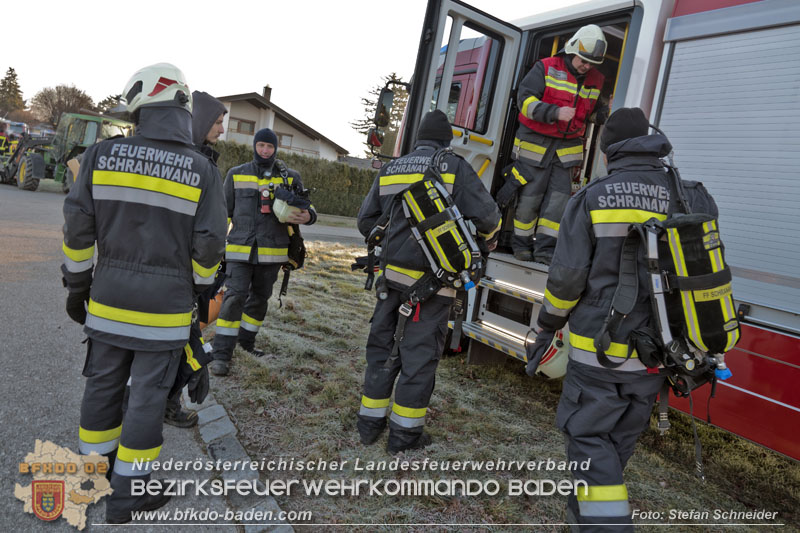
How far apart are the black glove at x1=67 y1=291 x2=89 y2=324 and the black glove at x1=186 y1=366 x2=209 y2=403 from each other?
0.57 meters

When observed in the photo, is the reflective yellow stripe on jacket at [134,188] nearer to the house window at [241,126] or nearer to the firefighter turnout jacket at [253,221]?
the firefighter turnout jacket at [253,221]

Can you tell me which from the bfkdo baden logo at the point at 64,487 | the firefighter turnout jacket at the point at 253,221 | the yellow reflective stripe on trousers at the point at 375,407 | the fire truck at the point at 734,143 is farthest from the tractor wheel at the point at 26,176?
the yellow reflective stripe on trousers at the point at 375,407

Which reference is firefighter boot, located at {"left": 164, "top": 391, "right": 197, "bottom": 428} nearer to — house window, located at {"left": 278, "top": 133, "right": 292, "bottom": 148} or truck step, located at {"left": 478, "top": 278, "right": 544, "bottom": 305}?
truck step, located at {"left": 478, "top": 278, "right": 544, "bottom": 305}

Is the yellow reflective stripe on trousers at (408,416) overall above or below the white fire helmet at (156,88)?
below

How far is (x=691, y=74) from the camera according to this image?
10.7 ft

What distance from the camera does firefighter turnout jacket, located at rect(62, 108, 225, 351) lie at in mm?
2131

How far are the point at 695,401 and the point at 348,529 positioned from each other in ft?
7.18

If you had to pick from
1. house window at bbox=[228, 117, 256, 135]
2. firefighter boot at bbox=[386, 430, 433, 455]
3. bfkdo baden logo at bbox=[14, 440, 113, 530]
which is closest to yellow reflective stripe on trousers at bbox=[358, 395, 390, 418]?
firefighter boot at bbox=[386, 430, 433, 455]

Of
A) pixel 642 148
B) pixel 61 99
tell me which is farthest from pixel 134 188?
pixel 61 99

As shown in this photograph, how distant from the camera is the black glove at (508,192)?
4.52m

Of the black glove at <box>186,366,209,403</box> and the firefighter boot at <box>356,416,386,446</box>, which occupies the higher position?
the black glove at <box>186,366,209,403</box>

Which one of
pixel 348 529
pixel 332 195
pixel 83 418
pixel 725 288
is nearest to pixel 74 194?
pixel 83 418

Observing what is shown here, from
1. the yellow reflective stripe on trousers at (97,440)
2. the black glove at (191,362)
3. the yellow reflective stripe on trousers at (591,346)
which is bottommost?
the yellow reflective stripe on trousers at (97,440)

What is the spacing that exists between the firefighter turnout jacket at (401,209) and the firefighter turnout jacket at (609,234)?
2.71 ft
